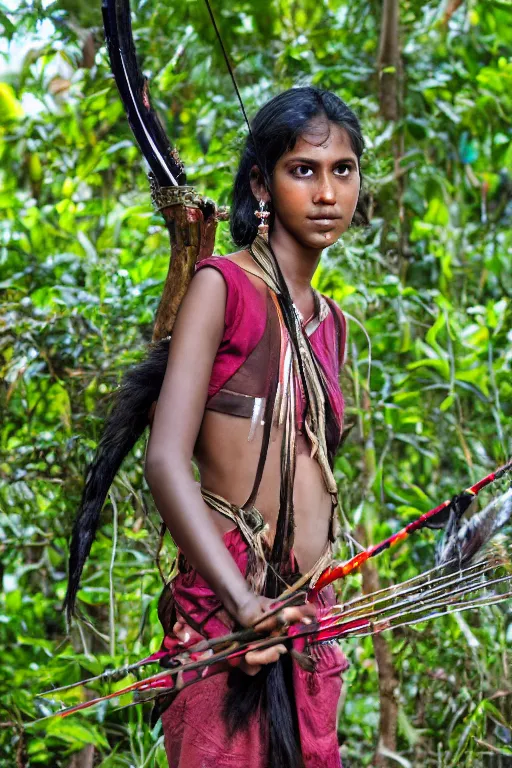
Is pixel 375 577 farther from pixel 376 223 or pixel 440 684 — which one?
pixel 376 223

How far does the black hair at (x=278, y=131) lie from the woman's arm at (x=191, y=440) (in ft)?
0.89

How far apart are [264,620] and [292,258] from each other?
68 cm

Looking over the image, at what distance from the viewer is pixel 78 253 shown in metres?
3.23

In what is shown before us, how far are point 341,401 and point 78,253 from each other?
1.73 meters

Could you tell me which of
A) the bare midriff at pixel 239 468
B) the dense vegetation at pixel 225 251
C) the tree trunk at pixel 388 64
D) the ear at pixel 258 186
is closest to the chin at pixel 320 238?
the ear at pixel 258 186

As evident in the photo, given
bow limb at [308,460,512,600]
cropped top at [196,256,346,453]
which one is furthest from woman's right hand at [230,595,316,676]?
cropped top at [196,256,346,453]

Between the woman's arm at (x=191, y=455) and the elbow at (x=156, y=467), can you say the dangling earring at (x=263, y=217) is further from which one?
the elbow at (x=156, y=467)

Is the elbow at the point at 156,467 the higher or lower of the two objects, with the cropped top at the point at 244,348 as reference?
lower

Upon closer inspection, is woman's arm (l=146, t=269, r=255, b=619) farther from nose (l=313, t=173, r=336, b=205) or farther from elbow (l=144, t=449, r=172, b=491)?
nose (l=313, t=173, r=336, b=205)

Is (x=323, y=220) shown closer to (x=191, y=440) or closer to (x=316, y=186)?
(x=316, y=186)

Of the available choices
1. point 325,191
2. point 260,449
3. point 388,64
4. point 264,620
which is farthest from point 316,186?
point 388,64

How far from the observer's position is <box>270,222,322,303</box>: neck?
1.70 m

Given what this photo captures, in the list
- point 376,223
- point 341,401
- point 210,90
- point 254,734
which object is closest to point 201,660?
point 254,734

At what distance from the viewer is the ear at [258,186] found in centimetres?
172
